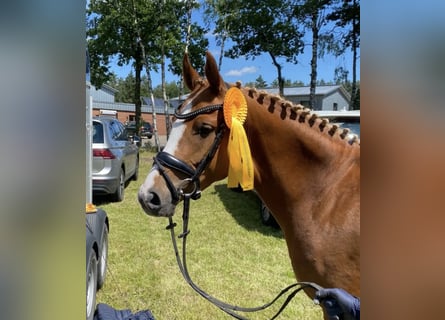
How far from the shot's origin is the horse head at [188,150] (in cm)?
185

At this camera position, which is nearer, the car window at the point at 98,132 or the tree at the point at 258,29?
the car window at the point at 98,132

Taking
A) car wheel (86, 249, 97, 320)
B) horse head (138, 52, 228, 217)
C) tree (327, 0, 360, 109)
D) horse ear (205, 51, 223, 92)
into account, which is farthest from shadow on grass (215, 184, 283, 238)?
tree (327, 0, 360, 109)

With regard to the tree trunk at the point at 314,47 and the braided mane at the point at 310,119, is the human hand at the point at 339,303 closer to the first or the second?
the braided mane at the point at 310,119

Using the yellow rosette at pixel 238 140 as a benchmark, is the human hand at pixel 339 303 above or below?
below

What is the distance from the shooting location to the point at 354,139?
1.90 m

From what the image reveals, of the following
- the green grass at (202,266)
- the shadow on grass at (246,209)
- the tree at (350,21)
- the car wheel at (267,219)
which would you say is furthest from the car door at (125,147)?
the tree at (350,21)

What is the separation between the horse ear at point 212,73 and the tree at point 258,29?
8.41 meters

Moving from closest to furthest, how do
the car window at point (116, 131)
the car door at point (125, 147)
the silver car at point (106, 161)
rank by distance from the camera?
the silver car at point (106, 161) → the car window at point (116, 131) → the car door at point (125, 147)

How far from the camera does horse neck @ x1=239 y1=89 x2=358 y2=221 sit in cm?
181

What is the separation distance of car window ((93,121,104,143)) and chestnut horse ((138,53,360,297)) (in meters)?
5.16

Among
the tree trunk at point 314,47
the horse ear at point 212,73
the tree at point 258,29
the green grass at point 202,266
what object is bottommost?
the green grass at point 202,266
